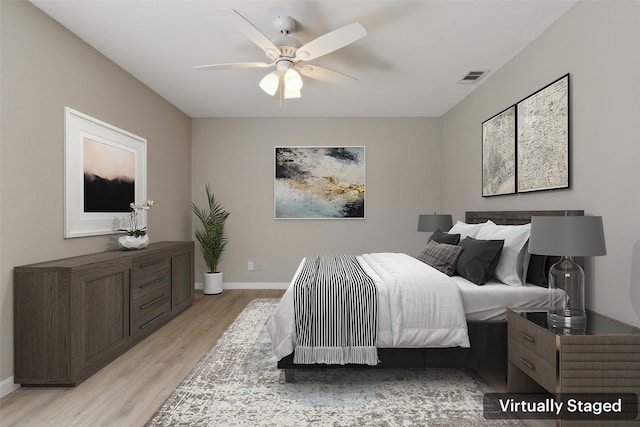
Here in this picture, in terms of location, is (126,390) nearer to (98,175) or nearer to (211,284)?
(98,175)

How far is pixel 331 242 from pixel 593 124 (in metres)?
3.74

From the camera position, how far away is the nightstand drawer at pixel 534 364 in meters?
1.89

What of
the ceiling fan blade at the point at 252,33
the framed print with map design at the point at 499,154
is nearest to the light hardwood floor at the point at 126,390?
the framed print with map design at the point at 499,154

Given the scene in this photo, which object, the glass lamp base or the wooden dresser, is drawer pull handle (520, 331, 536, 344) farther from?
the wooden dresser

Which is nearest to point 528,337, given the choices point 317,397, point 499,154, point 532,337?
point 532,337

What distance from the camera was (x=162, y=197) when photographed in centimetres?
471

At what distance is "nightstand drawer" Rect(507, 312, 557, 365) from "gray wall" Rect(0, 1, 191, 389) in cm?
326

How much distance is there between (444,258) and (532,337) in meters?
1.08

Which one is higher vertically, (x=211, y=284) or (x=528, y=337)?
(x=528, y=337)

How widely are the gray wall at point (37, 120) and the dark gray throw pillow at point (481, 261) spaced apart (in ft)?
10.4

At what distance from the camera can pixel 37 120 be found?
2.63m

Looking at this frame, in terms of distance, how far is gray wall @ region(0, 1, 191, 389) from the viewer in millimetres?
2391

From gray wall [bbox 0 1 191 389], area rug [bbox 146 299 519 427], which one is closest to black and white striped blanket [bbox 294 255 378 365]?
area rug [bbox 146 299 519 427]

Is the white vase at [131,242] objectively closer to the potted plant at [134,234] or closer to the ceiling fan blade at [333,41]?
the potted plant at [134,234]
